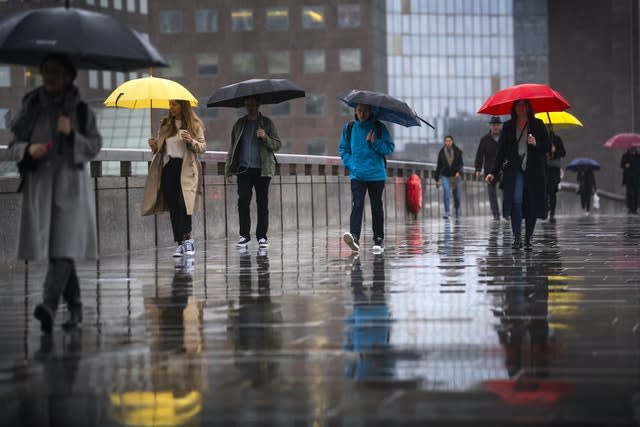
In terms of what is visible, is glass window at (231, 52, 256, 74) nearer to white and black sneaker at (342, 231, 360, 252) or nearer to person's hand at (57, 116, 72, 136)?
white and black sneaker at (342, 231, 360, 252)

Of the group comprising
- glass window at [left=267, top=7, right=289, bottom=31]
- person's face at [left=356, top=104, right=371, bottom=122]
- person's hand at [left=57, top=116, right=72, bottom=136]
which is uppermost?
glass window at [left=267, top=7, right=289, bottom=31]

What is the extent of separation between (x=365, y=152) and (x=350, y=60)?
305ft

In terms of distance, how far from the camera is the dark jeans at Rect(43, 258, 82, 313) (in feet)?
27.7

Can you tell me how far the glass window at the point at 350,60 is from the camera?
354 feet

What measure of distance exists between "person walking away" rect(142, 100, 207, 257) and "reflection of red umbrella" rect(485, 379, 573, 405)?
9790mm

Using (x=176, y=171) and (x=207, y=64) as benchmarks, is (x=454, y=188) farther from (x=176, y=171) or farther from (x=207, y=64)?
(x=207, y=64)

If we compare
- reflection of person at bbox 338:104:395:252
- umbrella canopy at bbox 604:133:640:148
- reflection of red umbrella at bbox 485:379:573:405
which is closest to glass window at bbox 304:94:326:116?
umbrella canopy at bbox 604:133:640:148

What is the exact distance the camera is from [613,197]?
107125 mm

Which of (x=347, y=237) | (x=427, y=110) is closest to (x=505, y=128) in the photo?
(x=347, y=237)

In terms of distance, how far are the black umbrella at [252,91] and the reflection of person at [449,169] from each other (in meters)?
14.1

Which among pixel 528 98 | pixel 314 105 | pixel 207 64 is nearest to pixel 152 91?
pixel 528 98

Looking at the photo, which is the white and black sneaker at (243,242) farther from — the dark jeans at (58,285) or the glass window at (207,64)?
the glass window at (207,64)

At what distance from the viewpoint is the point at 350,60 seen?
108m

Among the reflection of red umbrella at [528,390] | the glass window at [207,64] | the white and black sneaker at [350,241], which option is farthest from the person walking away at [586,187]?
the glass window at [207,64]
